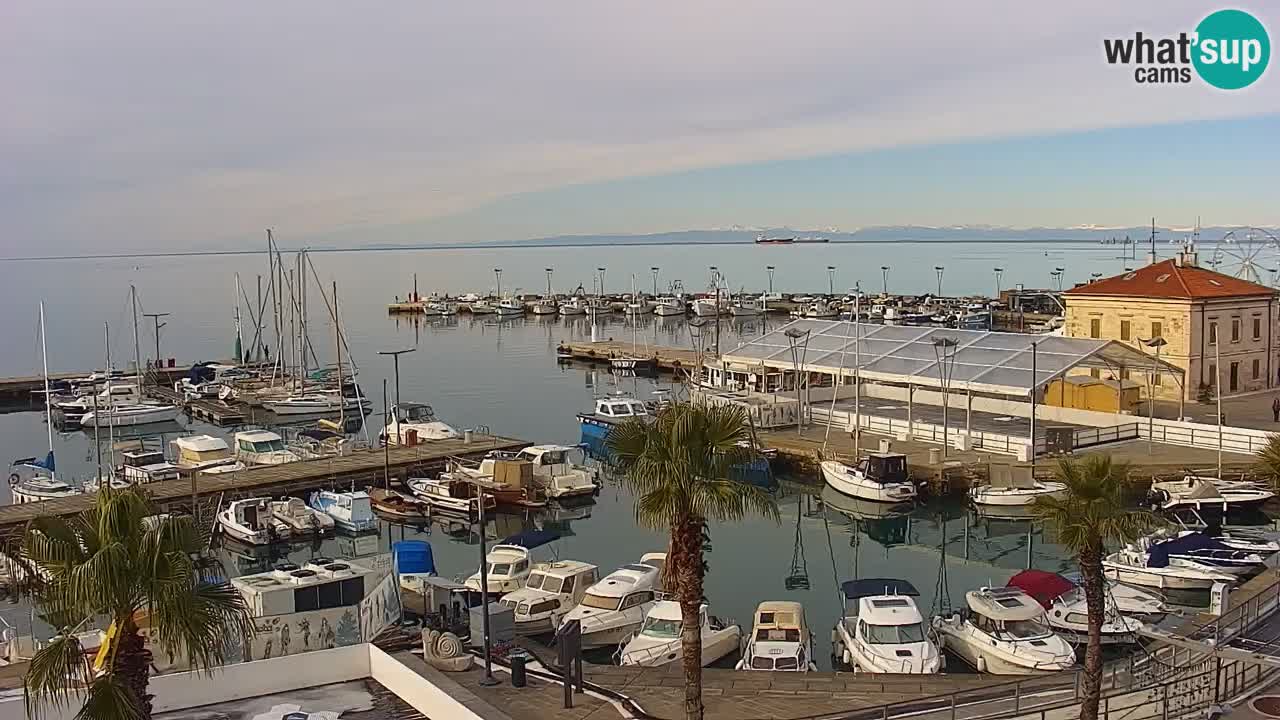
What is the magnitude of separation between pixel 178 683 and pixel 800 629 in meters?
12.9

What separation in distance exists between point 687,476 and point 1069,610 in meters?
15.0

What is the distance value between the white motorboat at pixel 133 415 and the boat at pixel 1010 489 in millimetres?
50830

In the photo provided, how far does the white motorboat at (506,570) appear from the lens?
3014cm

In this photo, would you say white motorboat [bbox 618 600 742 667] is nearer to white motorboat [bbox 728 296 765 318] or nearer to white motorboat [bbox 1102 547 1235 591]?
white motorboat [bbox 1102 547 1235 591]

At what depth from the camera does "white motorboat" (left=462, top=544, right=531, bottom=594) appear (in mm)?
30141

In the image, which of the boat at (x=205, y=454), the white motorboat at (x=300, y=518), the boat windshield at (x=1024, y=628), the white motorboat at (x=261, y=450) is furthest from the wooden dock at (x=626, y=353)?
the boat windshield at (x=1024, y=628)

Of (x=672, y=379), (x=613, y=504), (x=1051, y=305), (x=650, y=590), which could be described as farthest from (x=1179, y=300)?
(x=1051, y=305)

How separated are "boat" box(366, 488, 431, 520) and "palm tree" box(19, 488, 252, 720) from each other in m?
31.2

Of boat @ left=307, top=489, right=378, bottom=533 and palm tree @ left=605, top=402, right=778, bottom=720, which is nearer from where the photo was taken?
palm tree @ left=605, top=402, right=778, bottom=720

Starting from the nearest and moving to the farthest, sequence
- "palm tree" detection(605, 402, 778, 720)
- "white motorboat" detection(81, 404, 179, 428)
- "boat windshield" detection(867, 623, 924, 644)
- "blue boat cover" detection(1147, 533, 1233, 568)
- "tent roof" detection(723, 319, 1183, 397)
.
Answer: "palm tree" detection(605, 402, 778, 720), "boat windshield" detection(867, 623, 924, 644), "blue boat cover" detection(1147, 533, 1233, 568), "tent roof" detection(723, 319, 1183, 397), "white motorboat" detection(81, 404, 179, 428)

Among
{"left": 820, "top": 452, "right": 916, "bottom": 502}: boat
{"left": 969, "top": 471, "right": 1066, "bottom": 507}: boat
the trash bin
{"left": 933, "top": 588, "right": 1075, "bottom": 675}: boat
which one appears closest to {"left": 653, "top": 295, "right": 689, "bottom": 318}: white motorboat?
{"left": 820, "top": 452, "right": 916, "bottom": 502}: boat

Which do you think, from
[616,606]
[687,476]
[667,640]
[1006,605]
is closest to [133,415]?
[616,606]

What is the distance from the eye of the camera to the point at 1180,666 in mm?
18609

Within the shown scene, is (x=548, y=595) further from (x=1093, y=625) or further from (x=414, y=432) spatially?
(x=414, y=432)
